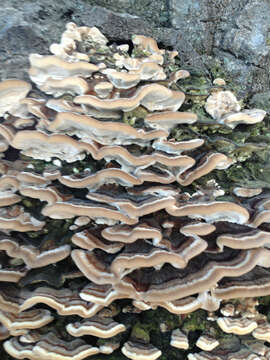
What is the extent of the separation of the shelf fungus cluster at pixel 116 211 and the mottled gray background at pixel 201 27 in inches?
11.4

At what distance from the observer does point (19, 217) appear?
2.79 metres

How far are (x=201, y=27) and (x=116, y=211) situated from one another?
2.22 m

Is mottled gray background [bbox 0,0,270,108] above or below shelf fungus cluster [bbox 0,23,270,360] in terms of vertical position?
above

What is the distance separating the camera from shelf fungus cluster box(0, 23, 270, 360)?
2430mm

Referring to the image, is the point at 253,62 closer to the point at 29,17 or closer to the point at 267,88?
the point at 267,88

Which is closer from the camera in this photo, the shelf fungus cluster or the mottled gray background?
the shelf fungus cluster

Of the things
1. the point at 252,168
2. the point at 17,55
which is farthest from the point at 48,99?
the point at 252,168

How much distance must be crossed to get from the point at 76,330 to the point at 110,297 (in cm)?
46

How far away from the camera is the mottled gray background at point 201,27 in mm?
3080

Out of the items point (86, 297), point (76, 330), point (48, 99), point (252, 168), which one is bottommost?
point (76, 330)

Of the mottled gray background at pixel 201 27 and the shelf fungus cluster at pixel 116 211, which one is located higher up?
the mottled gray background at pixel 201 27

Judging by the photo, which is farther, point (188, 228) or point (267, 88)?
point (267, 88)

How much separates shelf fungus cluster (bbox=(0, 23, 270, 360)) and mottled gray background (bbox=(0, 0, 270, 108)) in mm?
288

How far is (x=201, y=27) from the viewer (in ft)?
11.2
